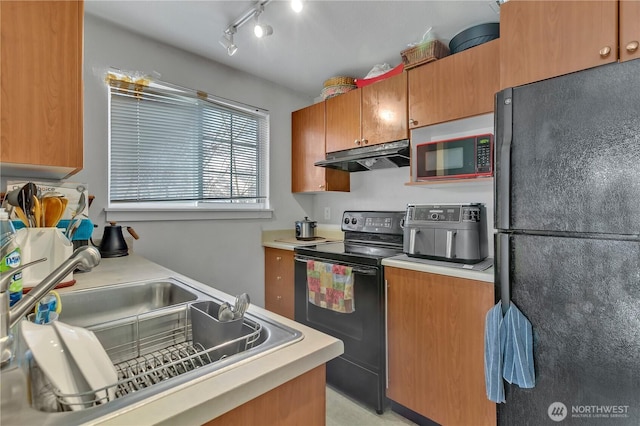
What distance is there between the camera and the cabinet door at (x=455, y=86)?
168 cm

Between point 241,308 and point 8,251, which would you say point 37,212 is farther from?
point 241,308

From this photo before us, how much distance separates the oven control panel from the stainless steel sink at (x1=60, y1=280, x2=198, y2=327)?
152 cm

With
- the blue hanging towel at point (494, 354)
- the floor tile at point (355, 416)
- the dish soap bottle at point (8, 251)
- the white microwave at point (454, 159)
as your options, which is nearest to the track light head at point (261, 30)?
the white microwave at point (454, 159)

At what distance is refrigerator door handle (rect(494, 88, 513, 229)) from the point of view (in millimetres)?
1278

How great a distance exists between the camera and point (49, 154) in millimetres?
984

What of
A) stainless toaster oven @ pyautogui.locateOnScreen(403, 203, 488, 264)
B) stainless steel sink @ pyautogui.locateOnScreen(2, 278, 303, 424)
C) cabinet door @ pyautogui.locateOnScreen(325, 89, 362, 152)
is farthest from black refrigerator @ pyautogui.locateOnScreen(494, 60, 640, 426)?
cabinet door @ pyautogui.locateOnScreen(325, 89, 362, 152)

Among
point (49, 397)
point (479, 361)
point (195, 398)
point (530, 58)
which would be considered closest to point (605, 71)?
point (530, 58)

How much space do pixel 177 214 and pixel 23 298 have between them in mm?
1704

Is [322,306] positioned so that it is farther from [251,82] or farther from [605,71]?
[251,82]

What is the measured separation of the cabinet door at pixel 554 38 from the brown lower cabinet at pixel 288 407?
4.85 feet

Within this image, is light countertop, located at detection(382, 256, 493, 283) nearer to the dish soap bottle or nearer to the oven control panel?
the oven control panel

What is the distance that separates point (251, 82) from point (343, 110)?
0.90 meters

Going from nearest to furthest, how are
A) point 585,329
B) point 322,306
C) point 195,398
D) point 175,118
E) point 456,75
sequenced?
point 195,398, point 585,329, point 456,75, point 322,306, point 175,118

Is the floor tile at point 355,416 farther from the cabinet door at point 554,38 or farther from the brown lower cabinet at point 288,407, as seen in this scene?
the cabinet door at point 554,38
